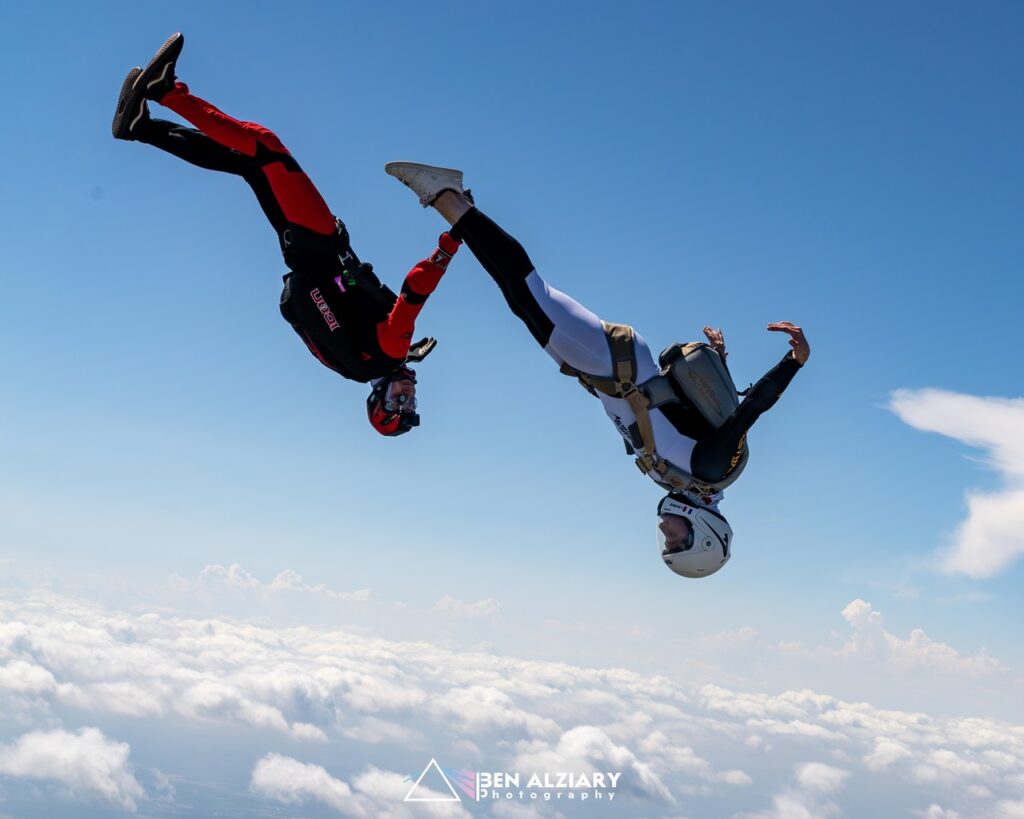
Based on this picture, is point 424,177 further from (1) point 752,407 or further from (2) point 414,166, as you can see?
(1) point 752,407

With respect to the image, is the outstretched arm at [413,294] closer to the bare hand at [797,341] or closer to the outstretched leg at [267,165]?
the outstretched leg at [267,165]

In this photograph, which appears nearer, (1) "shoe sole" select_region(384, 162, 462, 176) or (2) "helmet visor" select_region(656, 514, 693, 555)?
(1) "shoe sole" select_region(384, 162, 462, 176)

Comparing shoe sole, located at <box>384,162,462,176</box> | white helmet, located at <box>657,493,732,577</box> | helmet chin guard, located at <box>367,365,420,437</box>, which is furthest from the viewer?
helmet chin guard, located at <box>367,365,420,437</box>

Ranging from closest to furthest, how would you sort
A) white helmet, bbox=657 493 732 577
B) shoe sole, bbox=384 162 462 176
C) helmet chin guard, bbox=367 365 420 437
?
shoe sole, bbox=384 162 462 176 < white helmet, bbox=657 493 732 577 < helmet chin guard, bbox=367 365 420 437

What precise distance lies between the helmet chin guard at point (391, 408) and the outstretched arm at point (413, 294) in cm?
58

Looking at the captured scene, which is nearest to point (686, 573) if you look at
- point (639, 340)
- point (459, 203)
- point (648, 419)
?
point (648, 419)

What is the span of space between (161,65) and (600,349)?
4.08m

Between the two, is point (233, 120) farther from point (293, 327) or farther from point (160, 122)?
point (293, 327)

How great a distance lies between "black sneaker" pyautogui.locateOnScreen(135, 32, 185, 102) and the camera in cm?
663

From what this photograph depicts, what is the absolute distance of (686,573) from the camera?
739 cm

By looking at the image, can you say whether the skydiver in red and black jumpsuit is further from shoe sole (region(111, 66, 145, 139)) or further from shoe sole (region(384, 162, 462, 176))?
shoe sole (region(384, 162, 462, 176))

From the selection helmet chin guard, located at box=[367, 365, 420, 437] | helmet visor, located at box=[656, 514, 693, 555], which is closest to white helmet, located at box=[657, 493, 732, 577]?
helmet visor, located at box=[656, 514, 693, 555]

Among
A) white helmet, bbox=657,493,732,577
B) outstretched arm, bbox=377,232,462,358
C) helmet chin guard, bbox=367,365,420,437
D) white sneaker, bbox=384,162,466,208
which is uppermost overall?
white sneaker, bbox=384,162,466,208

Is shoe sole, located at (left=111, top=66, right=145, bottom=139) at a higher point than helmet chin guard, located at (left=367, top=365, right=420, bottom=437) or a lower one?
higher
